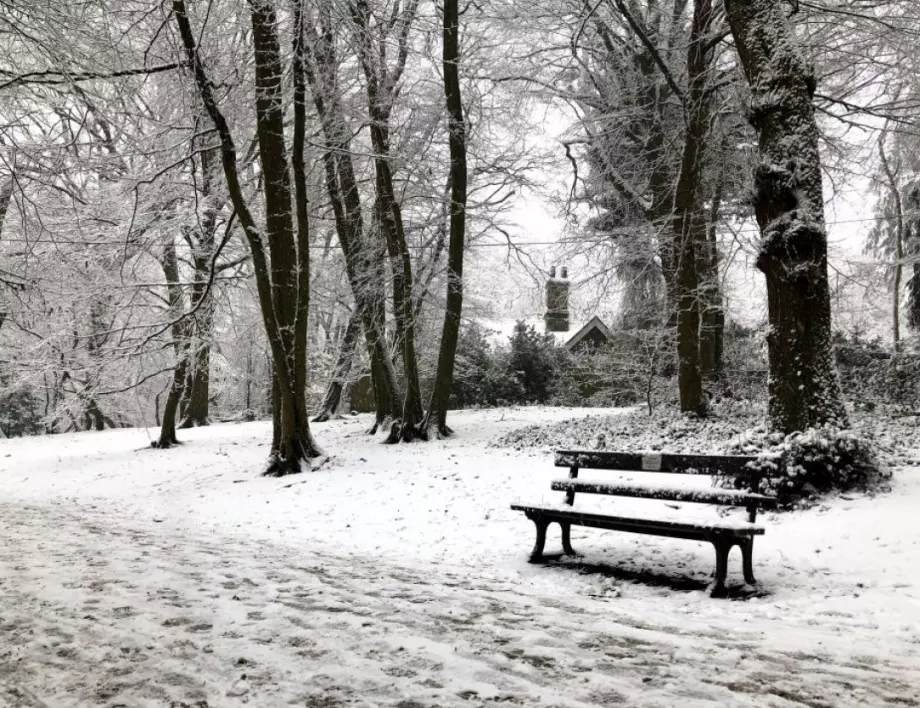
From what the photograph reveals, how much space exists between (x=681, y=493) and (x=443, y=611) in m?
2.16

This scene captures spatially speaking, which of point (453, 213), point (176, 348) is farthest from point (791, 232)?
point (176, 348)

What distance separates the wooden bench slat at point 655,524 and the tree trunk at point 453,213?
7606mm

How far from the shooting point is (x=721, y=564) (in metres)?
4.43

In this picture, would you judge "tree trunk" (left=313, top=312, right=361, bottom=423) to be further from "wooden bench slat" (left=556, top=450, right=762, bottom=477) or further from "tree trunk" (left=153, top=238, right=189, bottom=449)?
"wooden bench slat" (left=556, top=450, right=762, bottom=477)

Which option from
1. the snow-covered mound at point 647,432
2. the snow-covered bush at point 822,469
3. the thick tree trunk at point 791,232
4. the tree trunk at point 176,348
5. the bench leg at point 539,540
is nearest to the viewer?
the bench leg at point 539,540

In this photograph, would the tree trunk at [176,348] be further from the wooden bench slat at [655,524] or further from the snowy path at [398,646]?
the wooden bench slat at [655,524]

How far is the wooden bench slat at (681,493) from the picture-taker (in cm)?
478

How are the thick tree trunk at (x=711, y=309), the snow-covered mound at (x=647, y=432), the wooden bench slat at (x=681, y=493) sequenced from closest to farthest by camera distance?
the wooden bench slat at (x=681, y=493), the snow-covered mound at (x=647, y=432), the thick tree trunk at (x=711, y=309)

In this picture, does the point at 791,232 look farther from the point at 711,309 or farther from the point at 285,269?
the point at 711,309

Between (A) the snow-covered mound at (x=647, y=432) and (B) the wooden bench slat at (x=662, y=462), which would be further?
(A) the snow-covered mound at (x=647, y=432)

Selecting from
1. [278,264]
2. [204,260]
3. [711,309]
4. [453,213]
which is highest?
[453,213]

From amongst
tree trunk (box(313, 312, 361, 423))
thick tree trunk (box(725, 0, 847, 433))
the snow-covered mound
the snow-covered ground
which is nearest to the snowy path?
the snow-covered ground

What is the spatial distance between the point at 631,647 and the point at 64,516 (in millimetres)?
8178

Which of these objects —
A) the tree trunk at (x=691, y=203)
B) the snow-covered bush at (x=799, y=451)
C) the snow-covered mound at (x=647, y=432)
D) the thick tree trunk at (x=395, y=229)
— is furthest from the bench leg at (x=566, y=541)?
the thick tree trunk at (x=395, y=229)
